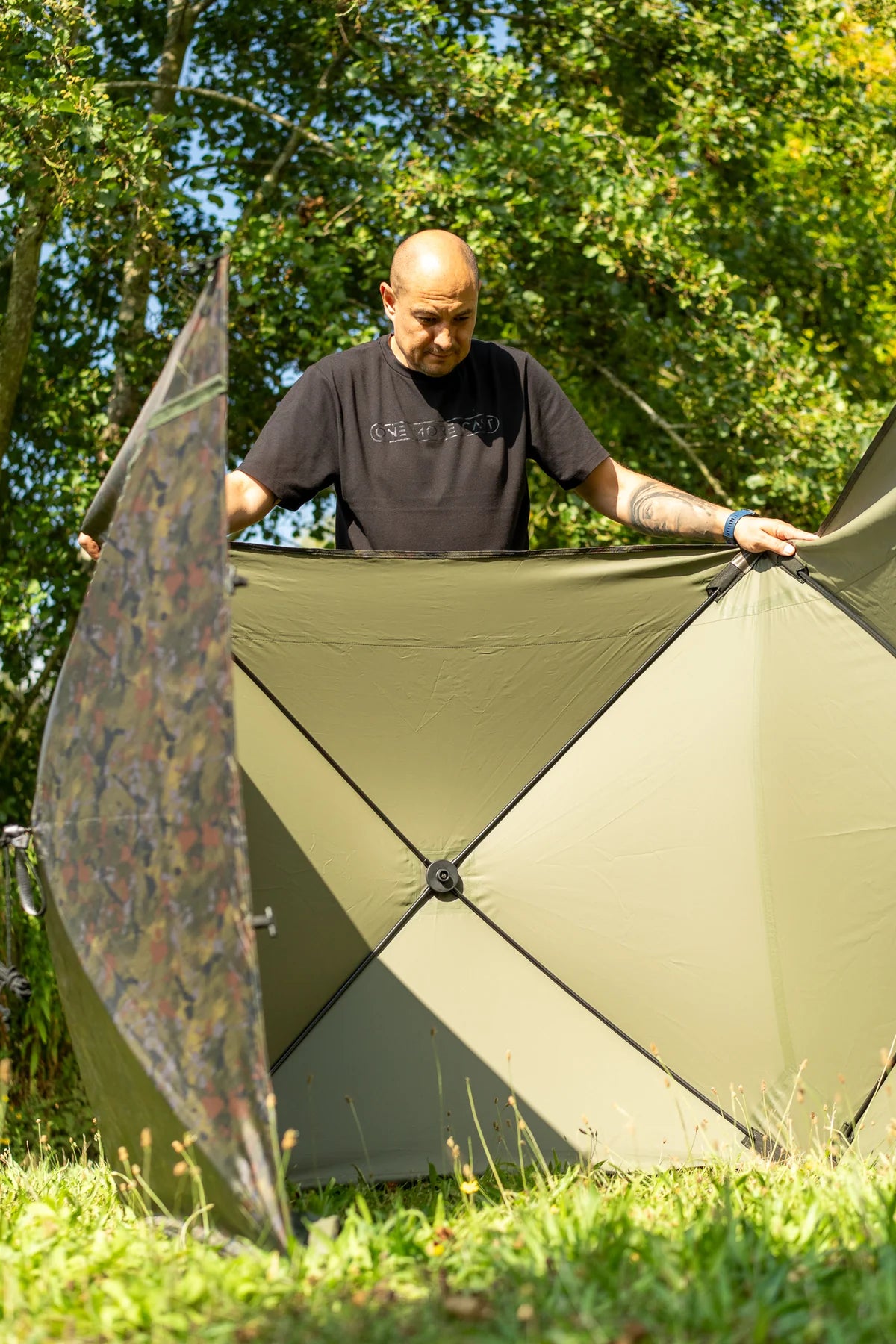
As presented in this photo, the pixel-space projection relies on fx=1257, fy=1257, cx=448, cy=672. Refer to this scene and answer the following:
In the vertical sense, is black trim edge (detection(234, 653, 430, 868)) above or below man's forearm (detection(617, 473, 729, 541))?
below

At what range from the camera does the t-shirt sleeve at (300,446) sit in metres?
3.27

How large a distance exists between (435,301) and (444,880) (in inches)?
60.0

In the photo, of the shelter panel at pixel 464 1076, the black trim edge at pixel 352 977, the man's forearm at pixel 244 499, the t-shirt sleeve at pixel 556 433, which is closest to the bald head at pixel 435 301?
the t-shirt sleeve at pixel 556 433

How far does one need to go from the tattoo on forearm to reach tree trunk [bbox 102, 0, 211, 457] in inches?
140

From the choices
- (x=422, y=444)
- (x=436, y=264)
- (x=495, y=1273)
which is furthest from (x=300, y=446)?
(x=495, y=1273)

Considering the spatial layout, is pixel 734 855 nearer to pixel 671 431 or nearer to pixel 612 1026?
pixel 612 1026

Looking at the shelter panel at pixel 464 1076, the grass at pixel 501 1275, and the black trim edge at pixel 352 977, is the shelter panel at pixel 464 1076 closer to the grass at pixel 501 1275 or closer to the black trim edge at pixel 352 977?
the black trim edge at pixel 352 977

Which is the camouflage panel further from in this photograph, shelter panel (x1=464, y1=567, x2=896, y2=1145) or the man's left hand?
the man's left hand

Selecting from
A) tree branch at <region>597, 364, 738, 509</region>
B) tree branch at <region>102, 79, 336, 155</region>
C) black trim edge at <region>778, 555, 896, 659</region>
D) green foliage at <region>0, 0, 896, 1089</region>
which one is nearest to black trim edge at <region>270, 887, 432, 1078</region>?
black trim edge at <region>778, 555, 896, 659</region>

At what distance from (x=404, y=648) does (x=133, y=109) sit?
3.36 m

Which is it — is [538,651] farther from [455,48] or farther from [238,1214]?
[455,48]

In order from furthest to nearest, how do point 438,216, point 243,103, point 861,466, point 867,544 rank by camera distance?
point 243,103
point 438,216
point 867,544
point 861,466

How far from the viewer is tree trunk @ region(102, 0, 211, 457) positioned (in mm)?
6270

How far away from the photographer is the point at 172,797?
2.04 metres
